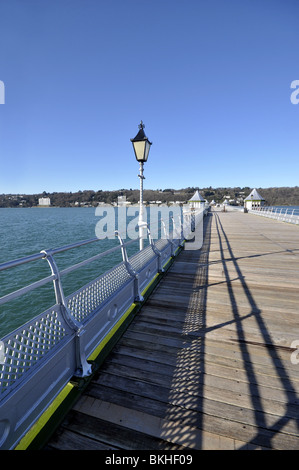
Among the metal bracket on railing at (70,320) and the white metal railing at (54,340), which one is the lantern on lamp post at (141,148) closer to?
the white metal railing at (54,340)

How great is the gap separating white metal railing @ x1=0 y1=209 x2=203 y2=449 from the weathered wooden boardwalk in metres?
0.34

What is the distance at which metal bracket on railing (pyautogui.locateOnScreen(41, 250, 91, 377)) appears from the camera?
2.37 meters

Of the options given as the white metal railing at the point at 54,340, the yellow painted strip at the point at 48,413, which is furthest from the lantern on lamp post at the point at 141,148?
the yellow painted strip at the point at 48,413

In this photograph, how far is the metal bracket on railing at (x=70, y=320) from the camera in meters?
2.37

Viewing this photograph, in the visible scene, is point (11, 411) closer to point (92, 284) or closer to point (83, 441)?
point (83, 441)

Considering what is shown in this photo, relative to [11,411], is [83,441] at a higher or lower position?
lower

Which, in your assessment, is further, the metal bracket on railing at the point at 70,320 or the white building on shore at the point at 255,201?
the white building on shore at the point at 255,201

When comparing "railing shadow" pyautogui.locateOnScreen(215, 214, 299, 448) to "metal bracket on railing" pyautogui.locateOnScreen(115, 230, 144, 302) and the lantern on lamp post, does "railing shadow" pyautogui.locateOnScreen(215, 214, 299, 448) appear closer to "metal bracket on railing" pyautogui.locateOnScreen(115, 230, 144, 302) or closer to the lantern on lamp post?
"metal bracket on railing" pyautogui.locateOnScreen(115, 230, 144, 302)

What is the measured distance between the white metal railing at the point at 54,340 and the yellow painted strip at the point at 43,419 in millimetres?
44

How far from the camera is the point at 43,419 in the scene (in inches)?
82.6

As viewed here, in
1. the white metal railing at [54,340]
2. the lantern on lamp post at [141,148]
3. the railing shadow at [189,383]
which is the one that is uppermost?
the lantern on lamp post at [141,148]
